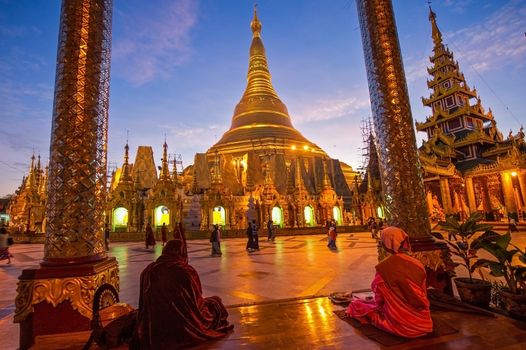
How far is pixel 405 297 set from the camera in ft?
9.09

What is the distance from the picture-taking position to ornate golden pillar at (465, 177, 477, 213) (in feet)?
79.6

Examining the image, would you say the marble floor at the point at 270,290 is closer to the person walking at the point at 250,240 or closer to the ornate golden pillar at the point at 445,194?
the person walking at the point at 250,240

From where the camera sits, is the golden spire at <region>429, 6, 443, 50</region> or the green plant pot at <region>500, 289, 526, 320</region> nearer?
the green plant pot at <region>500, 289, 526, 320</region>

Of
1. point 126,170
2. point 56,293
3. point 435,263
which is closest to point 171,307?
point 56,293

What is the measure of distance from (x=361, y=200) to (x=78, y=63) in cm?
2688

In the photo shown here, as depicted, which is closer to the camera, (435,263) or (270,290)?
(435,263)

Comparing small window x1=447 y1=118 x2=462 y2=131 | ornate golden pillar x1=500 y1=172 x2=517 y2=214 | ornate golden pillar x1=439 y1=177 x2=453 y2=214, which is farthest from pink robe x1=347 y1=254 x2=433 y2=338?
small window x1=447 y1=118 x2=462 y2=131

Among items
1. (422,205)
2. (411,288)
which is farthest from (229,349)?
(422,205)

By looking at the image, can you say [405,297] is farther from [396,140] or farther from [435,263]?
[396,140]

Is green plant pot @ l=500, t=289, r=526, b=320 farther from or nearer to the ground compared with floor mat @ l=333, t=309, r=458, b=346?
farther from the ground

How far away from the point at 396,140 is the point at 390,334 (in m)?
2.71

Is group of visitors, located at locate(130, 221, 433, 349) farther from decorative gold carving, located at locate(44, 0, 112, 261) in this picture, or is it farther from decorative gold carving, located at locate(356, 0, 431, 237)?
decorative gold carving, located at locate(356, 0, 431, 237)

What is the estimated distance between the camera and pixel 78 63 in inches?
133

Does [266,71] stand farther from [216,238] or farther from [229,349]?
[229,349]
